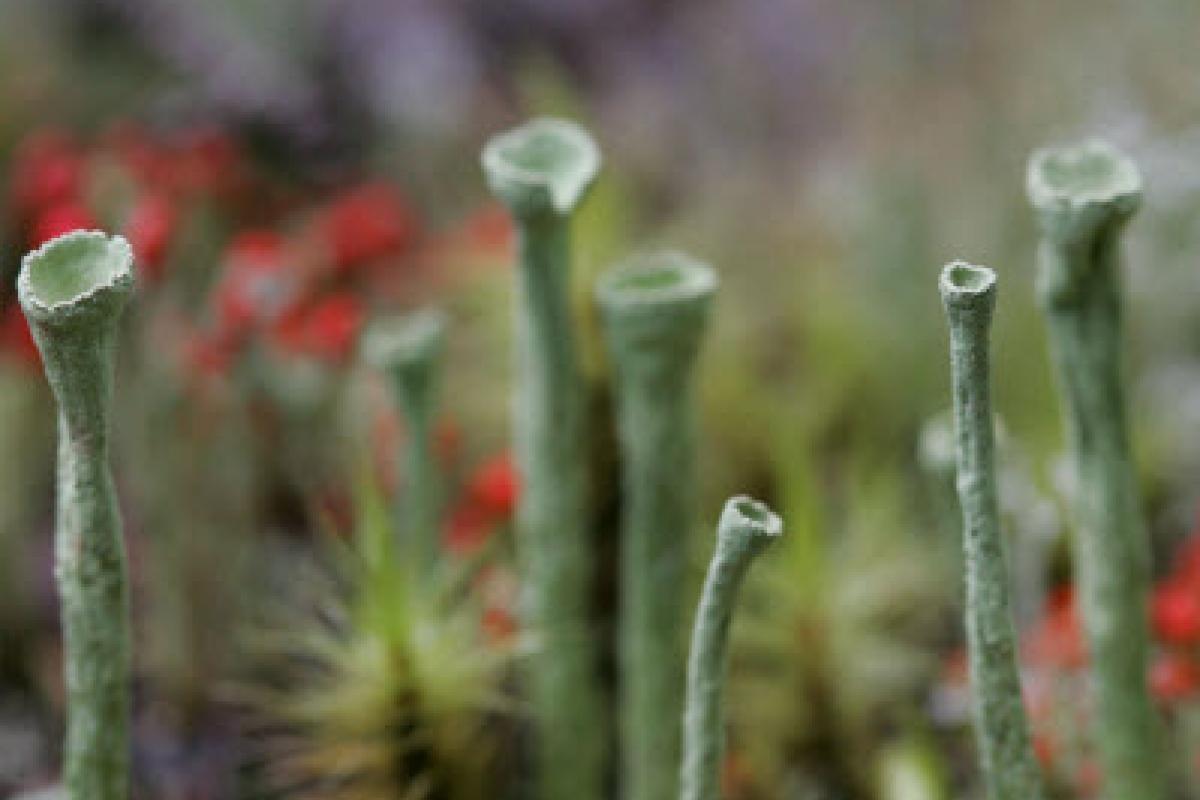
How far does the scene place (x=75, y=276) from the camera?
21.0 inches

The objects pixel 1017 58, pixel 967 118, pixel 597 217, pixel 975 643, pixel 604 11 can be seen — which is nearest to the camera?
Result: pixel 975 643

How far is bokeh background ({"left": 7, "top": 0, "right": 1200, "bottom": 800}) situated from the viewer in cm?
82

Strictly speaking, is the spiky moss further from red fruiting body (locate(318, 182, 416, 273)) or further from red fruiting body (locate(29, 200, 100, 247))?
red fruiting body (locate(318, 182, 416, 273))

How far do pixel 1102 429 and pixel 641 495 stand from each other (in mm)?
179

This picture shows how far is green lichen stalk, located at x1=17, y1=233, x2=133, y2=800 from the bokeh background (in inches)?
5.8

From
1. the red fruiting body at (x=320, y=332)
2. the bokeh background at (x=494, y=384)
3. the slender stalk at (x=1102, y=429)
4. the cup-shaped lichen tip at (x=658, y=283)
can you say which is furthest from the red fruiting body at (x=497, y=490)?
the slender stalk at (x=1102, y=429)

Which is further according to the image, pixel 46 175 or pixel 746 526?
pixel 46 175

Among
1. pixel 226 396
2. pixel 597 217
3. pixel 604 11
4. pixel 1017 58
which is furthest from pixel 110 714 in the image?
pixel 604 11

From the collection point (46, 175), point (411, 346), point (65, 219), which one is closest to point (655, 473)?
point (411, 346)

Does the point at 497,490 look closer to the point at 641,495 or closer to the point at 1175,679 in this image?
the point at 641,495

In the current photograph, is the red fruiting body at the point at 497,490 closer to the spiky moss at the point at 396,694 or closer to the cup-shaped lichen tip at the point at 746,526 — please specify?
the spiky moss at the point at 396,694

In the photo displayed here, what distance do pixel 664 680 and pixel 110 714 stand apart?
8.5 inches

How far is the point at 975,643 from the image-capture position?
21.4 inches

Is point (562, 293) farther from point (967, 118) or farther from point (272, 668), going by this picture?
point (967, 118)
